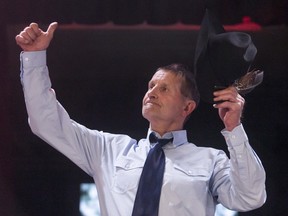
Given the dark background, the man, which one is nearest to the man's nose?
the man

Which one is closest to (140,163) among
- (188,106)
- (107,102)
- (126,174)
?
(126,174)

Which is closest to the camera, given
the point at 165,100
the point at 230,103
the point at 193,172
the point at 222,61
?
the point at 230,103

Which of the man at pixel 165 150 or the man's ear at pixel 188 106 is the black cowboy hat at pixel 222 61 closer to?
the man at pixel 165 150

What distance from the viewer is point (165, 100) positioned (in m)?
2.20

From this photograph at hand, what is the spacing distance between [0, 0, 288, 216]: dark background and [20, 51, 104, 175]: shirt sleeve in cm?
125

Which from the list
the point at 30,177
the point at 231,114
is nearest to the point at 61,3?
the point at 30,177

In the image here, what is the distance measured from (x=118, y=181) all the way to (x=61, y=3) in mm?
1337

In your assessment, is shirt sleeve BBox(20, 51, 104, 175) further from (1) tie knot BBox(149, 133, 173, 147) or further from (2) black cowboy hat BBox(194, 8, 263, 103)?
(2) black cowboy hat BBox(194, 8, 263, 103)

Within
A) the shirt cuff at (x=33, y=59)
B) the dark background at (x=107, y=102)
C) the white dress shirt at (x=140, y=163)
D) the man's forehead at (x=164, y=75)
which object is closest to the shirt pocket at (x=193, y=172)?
the white dress shirt at (x=140, y=163)

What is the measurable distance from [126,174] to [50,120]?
296 millimetres

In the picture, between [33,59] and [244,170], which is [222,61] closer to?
[244,170]

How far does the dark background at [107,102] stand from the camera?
3.43m

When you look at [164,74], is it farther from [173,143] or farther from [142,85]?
[142,85]

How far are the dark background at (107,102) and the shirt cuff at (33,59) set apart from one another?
1303 millimetres
